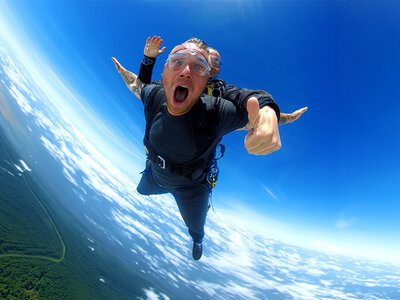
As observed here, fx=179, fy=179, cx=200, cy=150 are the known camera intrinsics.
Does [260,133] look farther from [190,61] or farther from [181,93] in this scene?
[190,61]

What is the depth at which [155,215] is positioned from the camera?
16150 cm

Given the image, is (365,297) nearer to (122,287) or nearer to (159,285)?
(159,285)

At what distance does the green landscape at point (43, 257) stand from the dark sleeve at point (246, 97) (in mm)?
43939

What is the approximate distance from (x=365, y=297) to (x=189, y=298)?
12410cm

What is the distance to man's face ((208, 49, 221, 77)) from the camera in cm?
269

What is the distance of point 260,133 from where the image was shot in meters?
0.89

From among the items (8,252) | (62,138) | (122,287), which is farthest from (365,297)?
(62,138)

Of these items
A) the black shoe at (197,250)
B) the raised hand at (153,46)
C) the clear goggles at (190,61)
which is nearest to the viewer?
the clear goggles at (190,61)

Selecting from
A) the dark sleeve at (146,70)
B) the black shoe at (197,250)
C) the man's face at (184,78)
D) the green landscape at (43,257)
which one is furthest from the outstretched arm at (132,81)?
the green landscape at (43,257)

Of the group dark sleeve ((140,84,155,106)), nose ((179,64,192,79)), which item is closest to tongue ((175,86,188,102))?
nose ((179,64,192,79))

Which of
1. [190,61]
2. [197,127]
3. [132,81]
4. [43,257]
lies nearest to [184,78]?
[190,61]

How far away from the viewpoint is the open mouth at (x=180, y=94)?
1.74 m

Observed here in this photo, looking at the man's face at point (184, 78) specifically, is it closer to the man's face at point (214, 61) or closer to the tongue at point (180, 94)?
the tongue at point (180, 94)

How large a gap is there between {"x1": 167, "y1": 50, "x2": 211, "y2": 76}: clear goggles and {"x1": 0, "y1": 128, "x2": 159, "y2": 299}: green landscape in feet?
144
